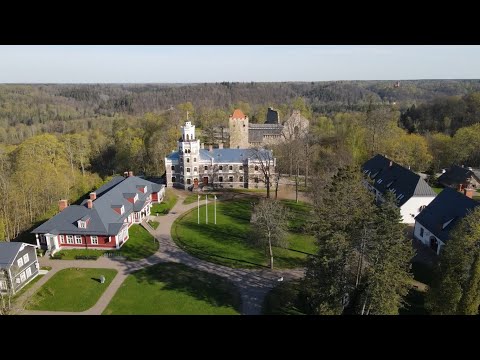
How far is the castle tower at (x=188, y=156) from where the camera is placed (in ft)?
131

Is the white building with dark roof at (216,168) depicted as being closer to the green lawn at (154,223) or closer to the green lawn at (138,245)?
the green lawn at (154,223)

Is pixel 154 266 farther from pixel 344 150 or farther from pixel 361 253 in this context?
pixel 344 150

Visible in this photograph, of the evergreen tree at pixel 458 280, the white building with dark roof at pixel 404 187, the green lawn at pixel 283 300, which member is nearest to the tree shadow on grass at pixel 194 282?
the green lawn at pixel 283 300

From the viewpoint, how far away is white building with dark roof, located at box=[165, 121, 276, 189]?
4078 centimetres

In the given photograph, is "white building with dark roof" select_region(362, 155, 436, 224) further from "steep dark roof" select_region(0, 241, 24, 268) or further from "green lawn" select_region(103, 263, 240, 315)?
"steep dark roof" select_region(0, 241, 24, 268)

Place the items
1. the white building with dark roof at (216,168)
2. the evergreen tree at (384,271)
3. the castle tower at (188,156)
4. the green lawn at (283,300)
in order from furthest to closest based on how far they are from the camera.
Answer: the white building with dark roof at (216,168) → the castle tower at (188,156) → the green lawn at (283,300) → the evergreen tree at (384,271)

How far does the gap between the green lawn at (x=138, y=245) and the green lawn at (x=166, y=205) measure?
3916 mm

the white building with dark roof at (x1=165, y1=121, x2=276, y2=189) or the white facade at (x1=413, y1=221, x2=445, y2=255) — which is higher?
the white building with dark roof at (x1=165, y1=121, x2=276, y2=189)

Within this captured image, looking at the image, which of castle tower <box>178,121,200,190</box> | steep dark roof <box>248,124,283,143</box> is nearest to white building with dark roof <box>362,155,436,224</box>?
castle tower <box>178,121,200,190</box>

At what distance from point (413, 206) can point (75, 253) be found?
25950mm

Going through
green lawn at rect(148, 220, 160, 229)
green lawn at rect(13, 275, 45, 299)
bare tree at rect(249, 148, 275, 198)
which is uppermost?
bare tree at rect(249, 148, 275, 198)

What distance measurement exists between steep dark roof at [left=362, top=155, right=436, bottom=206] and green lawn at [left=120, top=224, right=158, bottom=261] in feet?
58.2

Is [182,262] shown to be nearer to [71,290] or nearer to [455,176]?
[71,290]

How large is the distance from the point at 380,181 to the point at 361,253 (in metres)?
20.5
